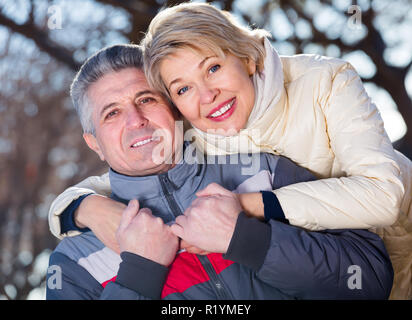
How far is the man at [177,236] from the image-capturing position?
109cm

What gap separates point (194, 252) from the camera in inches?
47.3

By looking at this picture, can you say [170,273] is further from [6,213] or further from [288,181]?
[6,213]

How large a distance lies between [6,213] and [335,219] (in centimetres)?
348

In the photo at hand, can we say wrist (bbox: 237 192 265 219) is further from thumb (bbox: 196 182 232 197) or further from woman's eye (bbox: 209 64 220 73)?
woman's eye (bbox: 209 64 220 73)

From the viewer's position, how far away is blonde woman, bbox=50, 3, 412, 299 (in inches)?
44.6

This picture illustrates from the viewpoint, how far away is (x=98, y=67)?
1.38 metres

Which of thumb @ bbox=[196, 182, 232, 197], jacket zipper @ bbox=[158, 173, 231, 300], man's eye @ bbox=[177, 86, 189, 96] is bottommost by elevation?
jacket zipper @ bbox=[158, 173, 231, 300]

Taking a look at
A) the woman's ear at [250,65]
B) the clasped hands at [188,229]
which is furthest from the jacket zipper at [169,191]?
the woman's ear at [250,65]

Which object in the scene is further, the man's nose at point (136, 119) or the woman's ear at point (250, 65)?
the woman's ear at point (250, 65)

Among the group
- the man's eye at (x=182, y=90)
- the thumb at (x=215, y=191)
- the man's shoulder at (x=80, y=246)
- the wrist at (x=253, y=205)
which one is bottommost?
the man's shoulder at (x=80, y=246)

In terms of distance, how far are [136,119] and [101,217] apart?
33 cm

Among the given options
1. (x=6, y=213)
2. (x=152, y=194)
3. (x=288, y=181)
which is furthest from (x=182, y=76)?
(x=6, y=213)

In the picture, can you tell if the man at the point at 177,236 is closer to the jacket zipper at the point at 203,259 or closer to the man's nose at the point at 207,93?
the jacket zipper at the point at 203,259

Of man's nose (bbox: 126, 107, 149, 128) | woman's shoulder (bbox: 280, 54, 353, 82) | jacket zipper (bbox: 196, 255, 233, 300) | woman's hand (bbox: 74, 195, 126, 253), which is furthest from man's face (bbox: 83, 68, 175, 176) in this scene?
woman's shoulder (bbox: 280, 54, 353, 82)
